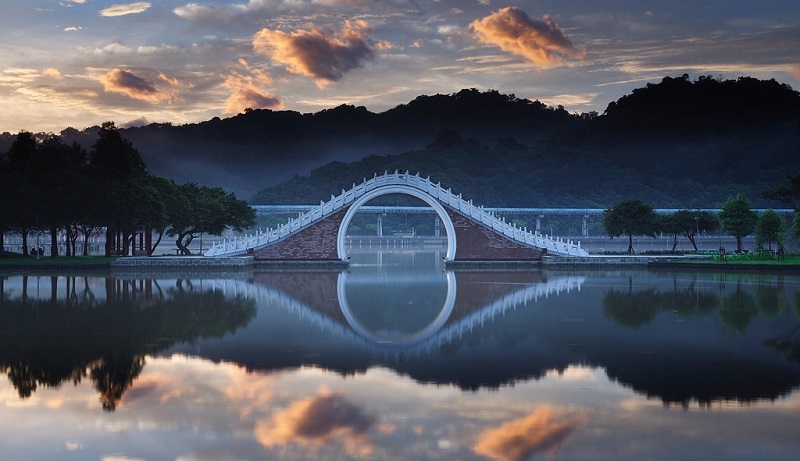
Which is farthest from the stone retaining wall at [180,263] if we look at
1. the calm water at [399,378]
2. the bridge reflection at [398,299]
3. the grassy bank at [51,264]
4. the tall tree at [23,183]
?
the calm water at [399,378]

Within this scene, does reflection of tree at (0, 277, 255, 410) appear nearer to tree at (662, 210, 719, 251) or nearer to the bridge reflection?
the bridge reflection

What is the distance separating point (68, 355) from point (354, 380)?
7.32 meters

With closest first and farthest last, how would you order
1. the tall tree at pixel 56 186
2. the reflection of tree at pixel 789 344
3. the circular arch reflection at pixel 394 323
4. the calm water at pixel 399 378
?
1. the calm water at pixel 399 378
2. the reflection of tree at pixel 789 344
3. the circular arch reflection at pixel 394 323
4. the tall tree at pixel 56 186

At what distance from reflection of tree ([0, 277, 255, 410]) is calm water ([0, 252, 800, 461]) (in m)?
0.08

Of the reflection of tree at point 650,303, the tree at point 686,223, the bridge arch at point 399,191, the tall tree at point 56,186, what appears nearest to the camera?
the reflection of tree at point 650,303

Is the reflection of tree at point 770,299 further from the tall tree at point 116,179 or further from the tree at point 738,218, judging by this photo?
the tall tree at point 116,179

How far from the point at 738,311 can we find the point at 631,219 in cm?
3878

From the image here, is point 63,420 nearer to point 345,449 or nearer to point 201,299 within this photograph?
point 345,449

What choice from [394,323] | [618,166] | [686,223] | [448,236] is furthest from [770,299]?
[618,166]

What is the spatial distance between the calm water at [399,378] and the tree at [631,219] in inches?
1276

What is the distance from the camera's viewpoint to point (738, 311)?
32031 millimetres

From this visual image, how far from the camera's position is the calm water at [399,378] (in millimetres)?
14695

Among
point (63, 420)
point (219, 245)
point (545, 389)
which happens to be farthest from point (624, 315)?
point (219, 245)

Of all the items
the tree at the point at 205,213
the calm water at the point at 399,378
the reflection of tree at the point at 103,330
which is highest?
the tree at the point at 205,213
